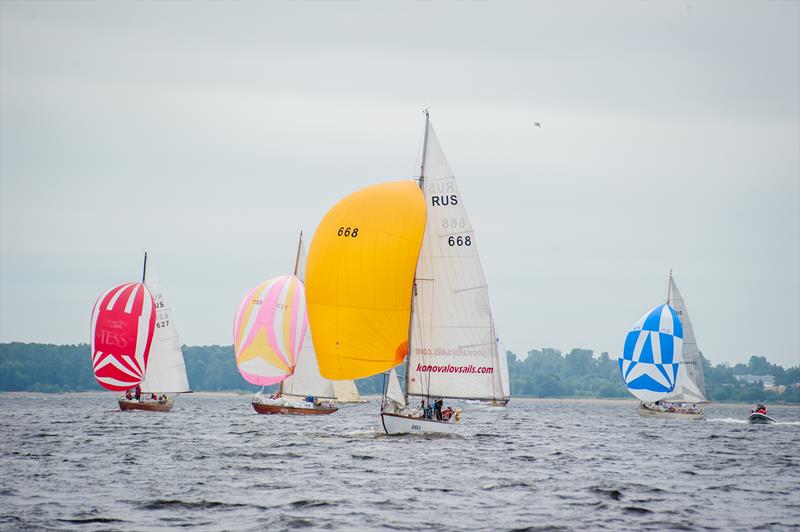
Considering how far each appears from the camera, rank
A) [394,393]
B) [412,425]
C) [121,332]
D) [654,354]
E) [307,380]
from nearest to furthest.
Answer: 1. [412,425]
2. [394,393]
3. [307,380]
4. [121,332]
5. [654,354]

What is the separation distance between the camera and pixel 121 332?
7125 cm

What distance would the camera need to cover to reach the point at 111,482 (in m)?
31.0

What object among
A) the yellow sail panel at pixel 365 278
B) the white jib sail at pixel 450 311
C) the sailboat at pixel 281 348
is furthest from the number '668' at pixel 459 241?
the sailboat at pixel 281 348

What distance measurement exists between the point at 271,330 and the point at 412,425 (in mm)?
28915

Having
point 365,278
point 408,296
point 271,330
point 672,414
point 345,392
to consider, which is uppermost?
point 271,330

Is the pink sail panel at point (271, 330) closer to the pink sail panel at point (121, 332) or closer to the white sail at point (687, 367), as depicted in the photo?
the pink sail panel at point (121, 332)

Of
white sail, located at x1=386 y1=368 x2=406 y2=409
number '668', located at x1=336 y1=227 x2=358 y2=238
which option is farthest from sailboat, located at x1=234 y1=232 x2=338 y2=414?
number '668', located at x1=336 y1=227 x2=358 y2=238

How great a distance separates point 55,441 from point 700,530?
30061 millimetres

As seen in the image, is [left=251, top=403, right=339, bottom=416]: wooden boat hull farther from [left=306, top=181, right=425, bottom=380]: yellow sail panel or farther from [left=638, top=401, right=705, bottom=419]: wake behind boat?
[left=306, top=181, right=425, bottom=380]: yellow sail panel

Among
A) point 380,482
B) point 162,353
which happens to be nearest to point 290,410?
point 162,353

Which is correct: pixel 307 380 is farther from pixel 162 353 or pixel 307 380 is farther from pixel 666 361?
pixel 666 361

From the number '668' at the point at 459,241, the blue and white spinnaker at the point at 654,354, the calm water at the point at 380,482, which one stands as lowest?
the calm water at the point at 380,482

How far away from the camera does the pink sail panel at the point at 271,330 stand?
228ft

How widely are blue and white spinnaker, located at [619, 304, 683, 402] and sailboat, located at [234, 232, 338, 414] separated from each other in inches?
909
